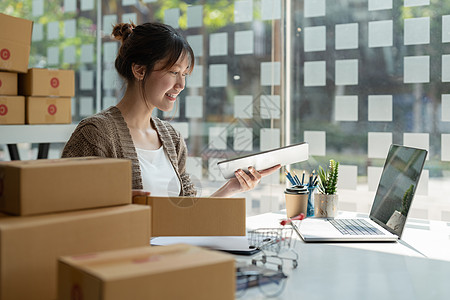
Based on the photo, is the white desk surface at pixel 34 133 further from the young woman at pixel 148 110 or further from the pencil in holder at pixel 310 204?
the pencil in holder at pixel 310 204

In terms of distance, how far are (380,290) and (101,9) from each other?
3285 millimetres

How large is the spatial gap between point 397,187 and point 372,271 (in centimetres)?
59

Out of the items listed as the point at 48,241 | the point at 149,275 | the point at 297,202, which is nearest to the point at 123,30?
the point at 297,202

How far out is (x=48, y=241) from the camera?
89 centimetres

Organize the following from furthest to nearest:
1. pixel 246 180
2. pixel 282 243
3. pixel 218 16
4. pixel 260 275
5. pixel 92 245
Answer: pixel 218 16, pixel 246 180, pixel 282 243, pixel 260 275, pixel 92 245

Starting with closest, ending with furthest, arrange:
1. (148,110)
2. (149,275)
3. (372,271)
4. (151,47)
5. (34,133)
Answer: (149,275), (372,271), (151,47), (148,110), (34,133)

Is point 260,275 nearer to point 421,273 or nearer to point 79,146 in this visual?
point 421,273

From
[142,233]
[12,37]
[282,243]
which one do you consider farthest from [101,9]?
[142,233]

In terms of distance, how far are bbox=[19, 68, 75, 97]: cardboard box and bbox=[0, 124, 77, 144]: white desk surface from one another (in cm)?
20

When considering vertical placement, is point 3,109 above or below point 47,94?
below

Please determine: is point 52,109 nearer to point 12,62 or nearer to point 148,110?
point 12,62

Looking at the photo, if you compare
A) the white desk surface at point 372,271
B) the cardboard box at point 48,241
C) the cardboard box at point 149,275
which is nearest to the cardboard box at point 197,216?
the white desk surface at point 372,271

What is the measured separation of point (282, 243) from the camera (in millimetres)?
1517

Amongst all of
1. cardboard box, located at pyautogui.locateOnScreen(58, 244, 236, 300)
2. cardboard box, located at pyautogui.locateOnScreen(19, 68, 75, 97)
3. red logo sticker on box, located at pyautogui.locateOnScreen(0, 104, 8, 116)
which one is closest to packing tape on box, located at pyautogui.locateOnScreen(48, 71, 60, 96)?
cardboard box, located at pyautogui.locateOnScreen(19, 68, 75, 97)
